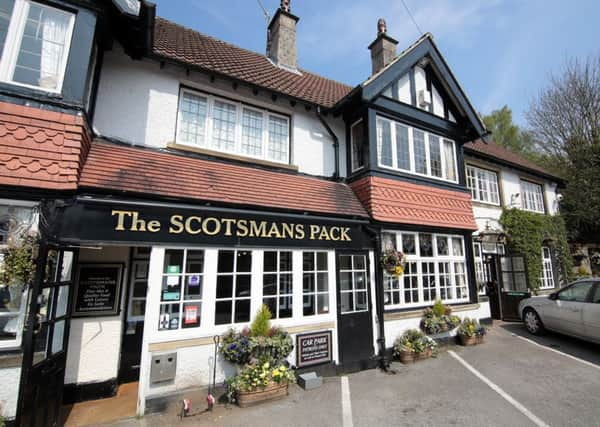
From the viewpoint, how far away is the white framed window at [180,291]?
5066 millimetres

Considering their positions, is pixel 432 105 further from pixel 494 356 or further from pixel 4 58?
pixel 4 58

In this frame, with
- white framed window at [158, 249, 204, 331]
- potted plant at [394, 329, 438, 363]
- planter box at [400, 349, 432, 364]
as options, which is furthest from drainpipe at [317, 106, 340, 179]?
planter box at [400, 349, 432, 364]

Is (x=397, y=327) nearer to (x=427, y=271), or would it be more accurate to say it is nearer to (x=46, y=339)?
(x=427, y=271)

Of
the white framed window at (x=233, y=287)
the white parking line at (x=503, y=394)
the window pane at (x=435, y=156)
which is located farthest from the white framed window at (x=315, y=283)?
the window pane at (x=435, y=156)

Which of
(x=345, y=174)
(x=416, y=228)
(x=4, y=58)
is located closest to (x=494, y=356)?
(x=416, y=228)

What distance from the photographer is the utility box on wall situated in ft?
15.4

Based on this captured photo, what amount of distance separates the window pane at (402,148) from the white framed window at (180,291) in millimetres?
6230

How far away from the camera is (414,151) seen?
8625 millimetres

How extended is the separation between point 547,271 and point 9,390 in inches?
701

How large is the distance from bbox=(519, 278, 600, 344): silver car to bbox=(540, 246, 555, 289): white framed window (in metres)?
4.44

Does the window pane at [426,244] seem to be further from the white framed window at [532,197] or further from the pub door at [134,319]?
the white framed window at [532,197]

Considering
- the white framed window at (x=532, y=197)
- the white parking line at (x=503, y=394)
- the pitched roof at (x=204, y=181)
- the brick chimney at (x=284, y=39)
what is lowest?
the white parking line at (x=503, y=394)

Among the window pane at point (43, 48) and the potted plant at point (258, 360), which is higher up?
the window pane at point (43, 48)

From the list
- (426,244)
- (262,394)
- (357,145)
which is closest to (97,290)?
(262,394)
